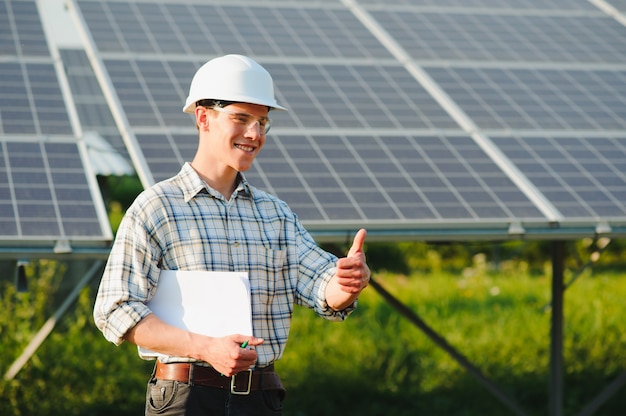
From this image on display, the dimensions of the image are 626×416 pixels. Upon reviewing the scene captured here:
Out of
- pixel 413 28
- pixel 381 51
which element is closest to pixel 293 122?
pixel 381 51

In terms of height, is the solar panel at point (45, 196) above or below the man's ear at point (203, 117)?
above

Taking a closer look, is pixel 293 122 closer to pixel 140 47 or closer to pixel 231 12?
pixel 140 47

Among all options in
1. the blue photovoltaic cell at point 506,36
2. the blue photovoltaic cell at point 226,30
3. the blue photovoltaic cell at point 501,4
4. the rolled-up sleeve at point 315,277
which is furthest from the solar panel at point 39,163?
the blue photovoltaic cell at point 501,4

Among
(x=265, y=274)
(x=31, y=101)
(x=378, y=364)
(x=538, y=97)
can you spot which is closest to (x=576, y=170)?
(x=538, y=97)

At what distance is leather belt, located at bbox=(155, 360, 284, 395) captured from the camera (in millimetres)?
3105

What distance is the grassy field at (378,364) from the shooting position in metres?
8.78

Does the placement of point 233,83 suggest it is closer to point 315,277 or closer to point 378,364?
point 315,277

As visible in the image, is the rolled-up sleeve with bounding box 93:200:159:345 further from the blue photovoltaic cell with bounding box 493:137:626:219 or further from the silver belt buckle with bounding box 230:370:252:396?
the blue photovoltaic cell with bounding box 493:137:626:219

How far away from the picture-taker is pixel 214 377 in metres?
3.13

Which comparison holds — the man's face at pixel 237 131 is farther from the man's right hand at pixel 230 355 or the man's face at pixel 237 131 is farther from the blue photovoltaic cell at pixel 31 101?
the blue photovoltaic cell at pixel 31 101

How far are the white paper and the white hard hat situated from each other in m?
0.52

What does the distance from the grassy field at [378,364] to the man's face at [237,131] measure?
5592mm

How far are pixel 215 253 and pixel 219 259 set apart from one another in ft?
0.07

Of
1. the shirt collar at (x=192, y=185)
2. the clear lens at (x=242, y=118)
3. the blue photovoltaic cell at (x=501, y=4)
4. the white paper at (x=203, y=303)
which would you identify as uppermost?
the blue photovoltaic cell at (x=501, y=4)
